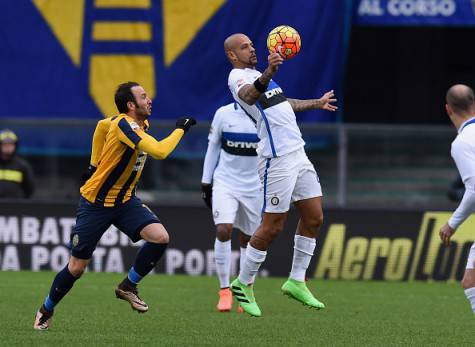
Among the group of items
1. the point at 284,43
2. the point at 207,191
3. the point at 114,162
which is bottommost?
the point at 207,191

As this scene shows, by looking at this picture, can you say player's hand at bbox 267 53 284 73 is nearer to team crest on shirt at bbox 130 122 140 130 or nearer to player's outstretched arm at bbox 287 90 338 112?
player's outstretched arm at bbox 287 90 338 112

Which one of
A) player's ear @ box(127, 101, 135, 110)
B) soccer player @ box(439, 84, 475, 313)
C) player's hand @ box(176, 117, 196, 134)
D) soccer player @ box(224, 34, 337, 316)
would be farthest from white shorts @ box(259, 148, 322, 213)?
soccer player @ box(439, 84, 475, 313)

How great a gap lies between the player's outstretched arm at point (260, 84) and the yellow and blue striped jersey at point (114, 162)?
0.94 metres

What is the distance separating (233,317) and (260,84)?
7.74ft

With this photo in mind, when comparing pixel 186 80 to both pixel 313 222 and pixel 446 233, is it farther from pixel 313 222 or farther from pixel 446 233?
pixel 446 233

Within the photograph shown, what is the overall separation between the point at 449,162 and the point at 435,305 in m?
6.48

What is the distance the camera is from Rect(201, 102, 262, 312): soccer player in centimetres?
1253

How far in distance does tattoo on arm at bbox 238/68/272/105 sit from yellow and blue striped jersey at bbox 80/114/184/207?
937 millimetres

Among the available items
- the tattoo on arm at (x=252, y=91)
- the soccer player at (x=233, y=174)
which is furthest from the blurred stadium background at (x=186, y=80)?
the tattoo on arm at (x=252, y=91)

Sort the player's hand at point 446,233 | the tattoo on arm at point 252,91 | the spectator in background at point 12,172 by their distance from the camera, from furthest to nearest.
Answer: the spectator in background at point 12,172, the tattoo on arm at point 252,91, the player's hand at point 446,233

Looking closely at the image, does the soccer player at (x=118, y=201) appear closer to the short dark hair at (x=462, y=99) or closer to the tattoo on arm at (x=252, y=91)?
the tattoo on arm at (x=252, y=91)

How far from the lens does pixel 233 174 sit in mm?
12672

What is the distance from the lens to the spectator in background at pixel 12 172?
56.3 ft

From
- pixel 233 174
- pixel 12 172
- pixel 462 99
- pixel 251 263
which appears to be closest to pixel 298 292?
pixel 251 263
